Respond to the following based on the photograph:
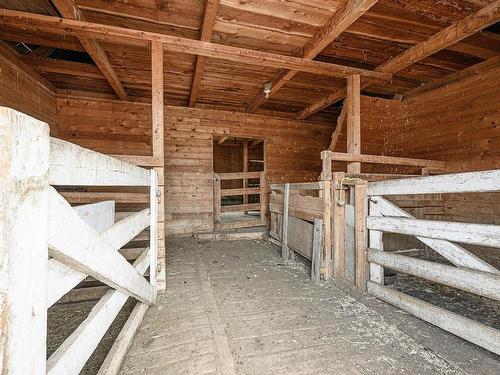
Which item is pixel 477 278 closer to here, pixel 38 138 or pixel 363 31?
pixel 38 138

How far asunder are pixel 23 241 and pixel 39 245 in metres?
0.06

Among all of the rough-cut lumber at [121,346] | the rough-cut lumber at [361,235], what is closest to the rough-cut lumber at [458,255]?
the rough-cut lumber at [361,235]

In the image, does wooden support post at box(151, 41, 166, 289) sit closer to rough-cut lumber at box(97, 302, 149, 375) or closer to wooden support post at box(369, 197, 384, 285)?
rough-cut lumber at box(97, 302, 149, 375)

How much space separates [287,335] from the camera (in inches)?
77.6

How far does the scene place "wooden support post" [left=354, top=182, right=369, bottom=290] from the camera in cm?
276

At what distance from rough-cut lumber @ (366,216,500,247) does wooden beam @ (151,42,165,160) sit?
2583 mm

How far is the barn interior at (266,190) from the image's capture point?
64.7 inches

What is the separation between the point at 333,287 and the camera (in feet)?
9.51

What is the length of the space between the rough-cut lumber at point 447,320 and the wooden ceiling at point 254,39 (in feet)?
10.3

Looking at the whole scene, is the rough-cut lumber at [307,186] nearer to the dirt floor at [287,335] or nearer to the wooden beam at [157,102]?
the dirt floor at [287,335]

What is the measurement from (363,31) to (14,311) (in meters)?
4.24

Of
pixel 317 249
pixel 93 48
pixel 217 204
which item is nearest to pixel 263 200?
pixel 217 204

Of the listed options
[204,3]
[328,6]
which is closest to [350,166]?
[328,6]

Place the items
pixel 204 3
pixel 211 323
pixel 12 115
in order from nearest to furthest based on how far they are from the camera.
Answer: pixel 12 115 < pixel 211 323 < pixel 204 3
